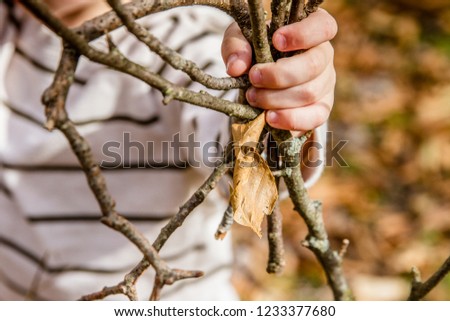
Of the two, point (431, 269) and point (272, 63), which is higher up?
point (272, 63)

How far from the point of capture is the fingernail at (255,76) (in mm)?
396

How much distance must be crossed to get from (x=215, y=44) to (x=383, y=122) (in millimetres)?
994

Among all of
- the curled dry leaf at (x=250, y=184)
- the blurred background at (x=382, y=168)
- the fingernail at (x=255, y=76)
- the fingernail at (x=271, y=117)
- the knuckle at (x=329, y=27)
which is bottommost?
the blurred background at (x=382, y=168)

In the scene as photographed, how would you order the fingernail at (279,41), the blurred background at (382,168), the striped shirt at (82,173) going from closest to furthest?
the fingernail at (279,41) < the striped shirt at (82,173) < the blurred background at (382,168)

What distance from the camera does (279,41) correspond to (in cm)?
38

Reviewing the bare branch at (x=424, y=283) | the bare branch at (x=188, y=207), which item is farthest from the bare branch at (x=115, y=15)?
the bare branch at (x=424, y=283)

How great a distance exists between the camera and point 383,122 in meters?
1.82

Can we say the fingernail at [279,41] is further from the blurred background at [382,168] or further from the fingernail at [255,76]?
the blurred background at [382,168]

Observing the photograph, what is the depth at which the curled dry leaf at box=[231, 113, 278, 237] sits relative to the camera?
0.38 m

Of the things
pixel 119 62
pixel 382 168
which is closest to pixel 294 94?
pixel 119 62

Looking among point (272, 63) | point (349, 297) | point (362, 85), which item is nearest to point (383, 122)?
point (362, 85)

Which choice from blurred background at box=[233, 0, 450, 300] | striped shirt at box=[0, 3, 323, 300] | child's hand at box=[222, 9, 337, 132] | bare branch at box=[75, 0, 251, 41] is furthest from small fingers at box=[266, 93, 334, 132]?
blurred background at box=[233, 0, 450, 300]

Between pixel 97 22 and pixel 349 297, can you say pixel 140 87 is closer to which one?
pixel 349 297

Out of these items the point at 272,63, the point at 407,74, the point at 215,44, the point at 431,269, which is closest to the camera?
the point at 272,63
